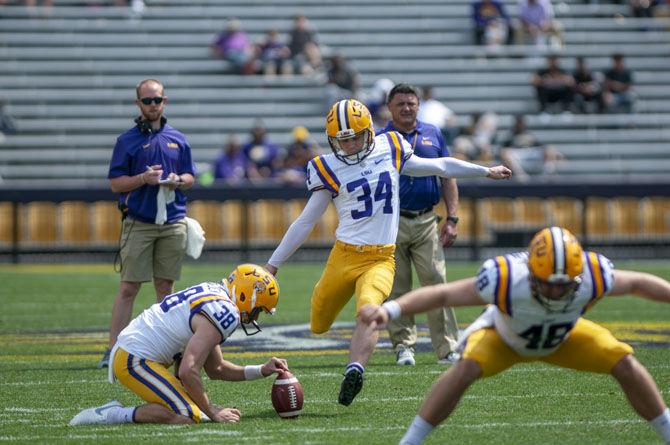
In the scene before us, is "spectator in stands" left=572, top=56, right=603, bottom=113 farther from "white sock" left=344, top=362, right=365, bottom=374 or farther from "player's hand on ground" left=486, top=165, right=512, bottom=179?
"white sock" left=344, top=362, right=365, bottom=374

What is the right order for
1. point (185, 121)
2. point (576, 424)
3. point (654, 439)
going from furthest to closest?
point (185, 121), point (576, 424), point (654, 439)

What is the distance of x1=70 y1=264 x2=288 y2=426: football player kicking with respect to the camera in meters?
6.25

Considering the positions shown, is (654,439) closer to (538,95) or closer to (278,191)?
(278,191)

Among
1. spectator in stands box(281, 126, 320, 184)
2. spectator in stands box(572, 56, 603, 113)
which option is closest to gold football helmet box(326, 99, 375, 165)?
spectator in stands box(281, 126, 320, 184)

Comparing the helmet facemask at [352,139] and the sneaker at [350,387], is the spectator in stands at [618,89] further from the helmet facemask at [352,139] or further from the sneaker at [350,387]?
the sneaker at [350,387]

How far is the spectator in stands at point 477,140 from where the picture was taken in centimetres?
1992

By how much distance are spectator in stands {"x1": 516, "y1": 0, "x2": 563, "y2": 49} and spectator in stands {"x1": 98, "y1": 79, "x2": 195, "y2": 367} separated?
1563 cm

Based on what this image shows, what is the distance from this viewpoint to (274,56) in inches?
882

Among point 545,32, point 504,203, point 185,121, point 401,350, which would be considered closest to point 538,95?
point 545,32

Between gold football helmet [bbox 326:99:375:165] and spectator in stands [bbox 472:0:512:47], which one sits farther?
spectator in stands [bbox 472:0:512:47]

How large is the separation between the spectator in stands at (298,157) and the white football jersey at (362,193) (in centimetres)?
1147

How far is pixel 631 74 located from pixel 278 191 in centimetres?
864

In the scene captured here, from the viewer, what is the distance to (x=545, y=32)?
77.2 ft

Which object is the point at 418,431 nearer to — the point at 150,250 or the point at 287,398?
the point at 287,398
